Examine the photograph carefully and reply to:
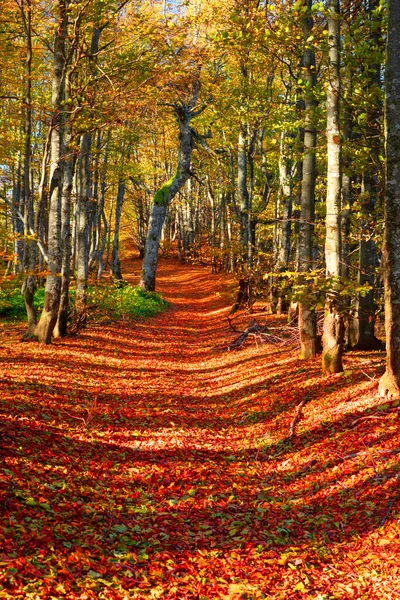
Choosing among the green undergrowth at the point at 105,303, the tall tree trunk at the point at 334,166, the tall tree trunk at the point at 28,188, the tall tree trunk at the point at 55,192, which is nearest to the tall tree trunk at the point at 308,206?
the tall tree trunk at the point at 334,166

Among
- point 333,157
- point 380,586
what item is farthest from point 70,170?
point 380,586

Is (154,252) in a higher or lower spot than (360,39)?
lower

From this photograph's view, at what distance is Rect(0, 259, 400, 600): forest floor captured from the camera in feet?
14.5

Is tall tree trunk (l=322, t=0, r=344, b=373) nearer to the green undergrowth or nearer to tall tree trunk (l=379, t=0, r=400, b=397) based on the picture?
tall tree trunk (l=379, t=0, r=400, b=397)

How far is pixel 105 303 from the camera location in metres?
19.9

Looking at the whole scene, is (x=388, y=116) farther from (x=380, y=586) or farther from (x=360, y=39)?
(x=380, y=586)

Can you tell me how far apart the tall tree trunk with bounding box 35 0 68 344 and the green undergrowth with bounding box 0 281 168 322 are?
208 centimetres

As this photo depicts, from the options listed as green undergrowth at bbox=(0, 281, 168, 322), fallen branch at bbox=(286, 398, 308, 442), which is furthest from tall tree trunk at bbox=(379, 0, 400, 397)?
green undergrowth at bbox=(0, 281, 168, 322)

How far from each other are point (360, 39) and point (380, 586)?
9437mm

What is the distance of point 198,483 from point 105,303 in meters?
13.9

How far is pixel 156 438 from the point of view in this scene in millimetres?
8117

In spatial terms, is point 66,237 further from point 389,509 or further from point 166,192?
point 166,192

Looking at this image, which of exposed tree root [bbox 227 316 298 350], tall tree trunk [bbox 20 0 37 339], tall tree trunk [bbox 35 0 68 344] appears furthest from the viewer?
exposed tree root [bbox 227 316 298 350]

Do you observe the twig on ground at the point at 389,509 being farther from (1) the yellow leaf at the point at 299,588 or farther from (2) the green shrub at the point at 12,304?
(2) the green shrub at the point at 12,304
